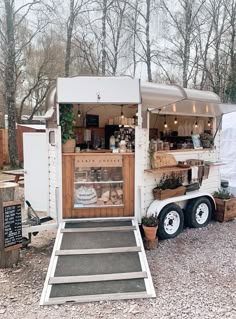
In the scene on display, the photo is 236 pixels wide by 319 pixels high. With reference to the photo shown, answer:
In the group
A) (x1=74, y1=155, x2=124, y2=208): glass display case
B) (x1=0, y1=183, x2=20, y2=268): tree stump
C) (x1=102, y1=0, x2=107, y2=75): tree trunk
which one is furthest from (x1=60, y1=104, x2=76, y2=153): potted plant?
(x1=102, y1=0, x2=107, y2=75): tree trunk

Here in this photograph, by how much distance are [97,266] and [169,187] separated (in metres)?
2.23

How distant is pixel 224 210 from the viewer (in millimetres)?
6203

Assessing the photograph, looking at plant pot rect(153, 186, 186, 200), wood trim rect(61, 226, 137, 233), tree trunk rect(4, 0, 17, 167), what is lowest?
wood trim rect(61, 226, 137, 233)

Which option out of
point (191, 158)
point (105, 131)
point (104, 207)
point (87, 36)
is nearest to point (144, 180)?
point (104, 207)

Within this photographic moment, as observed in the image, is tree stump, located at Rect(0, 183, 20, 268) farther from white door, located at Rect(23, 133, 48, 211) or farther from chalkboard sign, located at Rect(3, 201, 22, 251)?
white door, located at Rect(23, 133, 48, 211)

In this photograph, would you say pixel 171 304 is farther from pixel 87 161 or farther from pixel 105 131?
pixel 105 131

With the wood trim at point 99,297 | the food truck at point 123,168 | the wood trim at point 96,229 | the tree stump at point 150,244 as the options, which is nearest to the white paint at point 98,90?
the food truck at point 123,168

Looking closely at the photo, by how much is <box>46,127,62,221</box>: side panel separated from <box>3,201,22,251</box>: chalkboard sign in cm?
93

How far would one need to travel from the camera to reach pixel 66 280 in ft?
11.6

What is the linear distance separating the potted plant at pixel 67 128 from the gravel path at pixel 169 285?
1.78 meters

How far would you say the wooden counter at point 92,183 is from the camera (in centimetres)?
512

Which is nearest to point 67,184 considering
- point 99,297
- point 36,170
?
point 36,170

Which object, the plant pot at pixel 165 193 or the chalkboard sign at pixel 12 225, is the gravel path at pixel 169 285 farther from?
the plant pot at pixel 165 193

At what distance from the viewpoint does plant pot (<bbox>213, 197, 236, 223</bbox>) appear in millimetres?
6234
